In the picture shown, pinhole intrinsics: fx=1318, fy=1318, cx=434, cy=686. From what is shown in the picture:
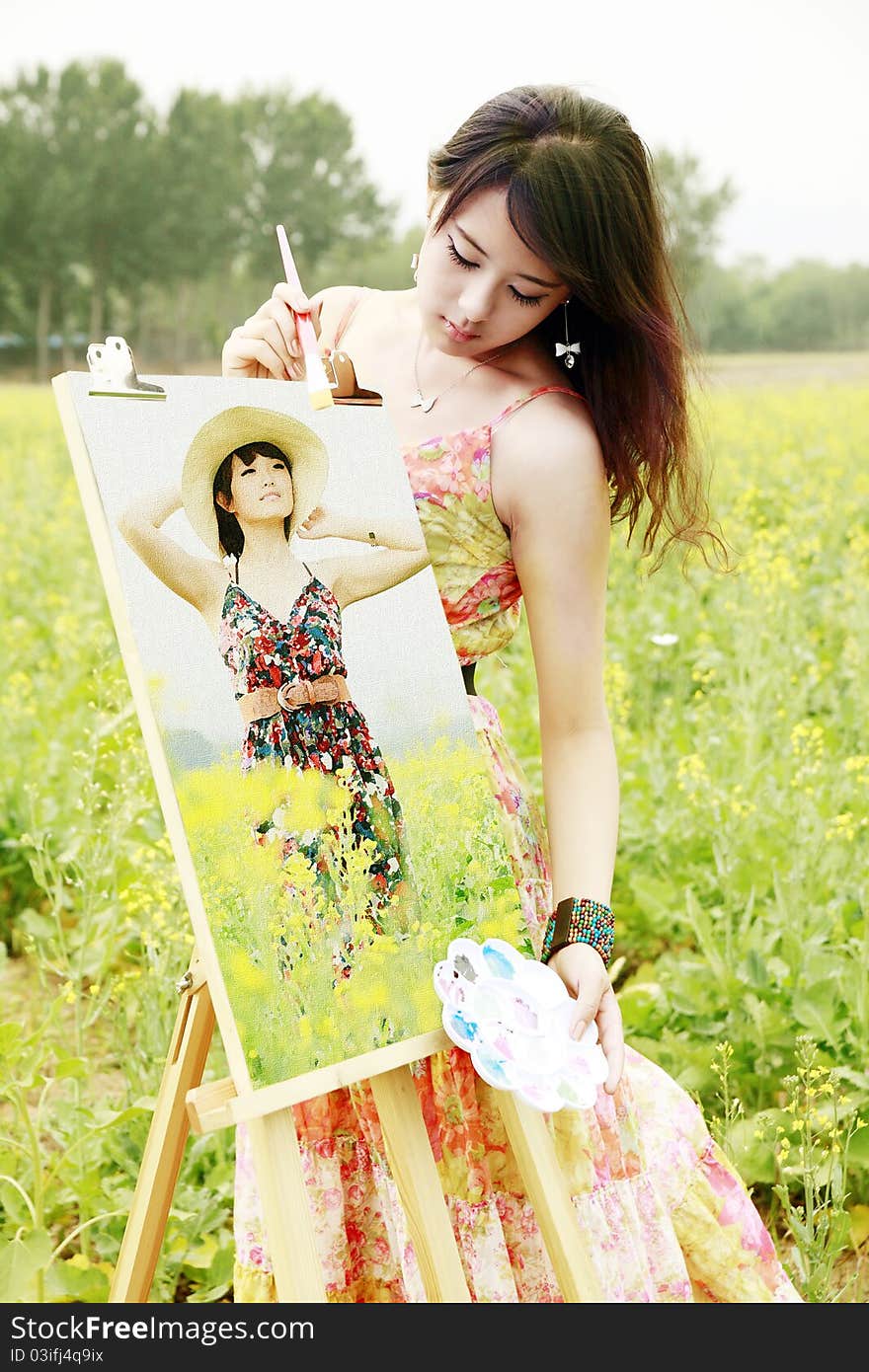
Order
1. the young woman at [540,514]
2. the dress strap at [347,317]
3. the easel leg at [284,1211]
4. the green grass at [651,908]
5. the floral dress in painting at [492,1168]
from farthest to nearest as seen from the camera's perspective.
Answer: the green grass at [651,908] → the dress strap at [347,317] → the floral dress in painting at [492,1168] → the young woman at [540,514] → the easel leg at [284,1211]

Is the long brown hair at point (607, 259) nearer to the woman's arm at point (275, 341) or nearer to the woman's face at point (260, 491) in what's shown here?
the woman's arm at point (275, 341)

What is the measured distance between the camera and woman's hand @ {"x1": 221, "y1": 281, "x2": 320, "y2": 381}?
4.47ft

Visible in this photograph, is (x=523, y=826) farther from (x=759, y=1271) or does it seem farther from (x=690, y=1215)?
(x=759, y=1271)

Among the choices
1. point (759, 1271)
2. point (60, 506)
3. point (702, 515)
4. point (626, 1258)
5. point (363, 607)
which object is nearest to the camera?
point (363, 607)

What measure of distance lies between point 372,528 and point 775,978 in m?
1.43

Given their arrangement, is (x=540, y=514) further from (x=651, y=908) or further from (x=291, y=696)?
(x=651, y=908)

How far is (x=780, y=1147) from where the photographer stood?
80.0 inches

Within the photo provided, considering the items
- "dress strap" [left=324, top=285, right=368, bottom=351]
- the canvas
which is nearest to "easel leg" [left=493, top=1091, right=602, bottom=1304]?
the canvas

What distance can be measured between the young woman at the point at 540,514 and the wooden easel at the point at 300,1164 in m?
0.14

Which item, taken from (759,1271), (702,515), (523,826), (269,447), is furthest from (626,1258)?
(269,447)

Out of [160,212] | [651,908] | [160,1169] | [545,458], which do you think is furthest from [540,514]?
[160,212]

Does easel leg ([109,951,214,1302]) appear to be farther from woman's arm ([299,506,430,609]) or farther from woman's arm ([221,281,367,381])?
woman's arm ([221,281,367,381])

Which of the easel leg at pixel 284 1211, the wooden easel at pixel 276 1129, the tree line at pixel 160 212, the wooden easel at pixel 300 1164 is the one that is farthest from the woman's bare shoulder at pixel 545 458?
the tree line at pixel 160 212

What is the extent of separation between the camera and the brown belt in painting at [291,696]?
1197 millimetres
